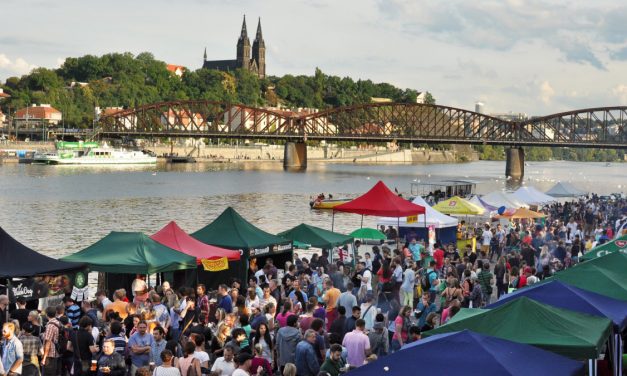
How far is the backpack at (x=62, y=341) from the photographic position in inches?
513

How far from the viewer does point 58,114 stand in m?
179

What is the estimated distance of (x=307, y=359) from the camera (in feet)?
40.6

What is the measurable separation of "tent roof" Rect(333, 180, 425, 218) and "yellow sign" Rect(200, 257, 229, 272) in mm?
8767

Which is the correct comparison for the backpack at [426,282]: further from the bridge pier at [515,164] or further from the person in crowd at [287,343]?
the bridge pier at [515,164]

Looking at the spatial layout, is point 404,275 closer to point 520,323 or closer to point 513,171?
point 520,323

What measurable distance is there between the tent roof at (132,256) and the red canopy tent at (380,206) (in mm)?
10330

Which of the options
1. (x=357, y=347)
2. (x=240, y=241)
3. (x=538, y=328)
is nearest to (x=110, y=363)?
(x=357, y=347)

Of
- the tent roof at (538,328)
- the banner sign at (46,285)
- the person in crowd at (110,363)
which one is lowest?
the person in crowd at (110,363)

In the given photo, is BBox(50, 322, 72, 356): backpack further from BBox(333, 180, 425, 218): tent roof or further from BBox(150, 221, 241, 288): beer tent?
BBox(333, 180, 425, 218): tent roof

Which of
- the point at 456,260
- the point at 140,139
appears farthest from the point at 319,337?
the point at 140,139

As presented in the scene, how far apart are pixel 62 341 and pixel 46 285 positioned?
10.2ft

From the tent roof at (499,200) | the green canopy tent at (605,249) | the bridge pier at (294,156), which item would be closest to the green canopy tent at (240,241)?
the green canopy tent at (605,249)

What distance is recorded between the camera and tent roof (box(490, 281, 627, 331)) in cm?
1295

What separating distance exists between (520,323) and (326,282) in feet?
19.4
